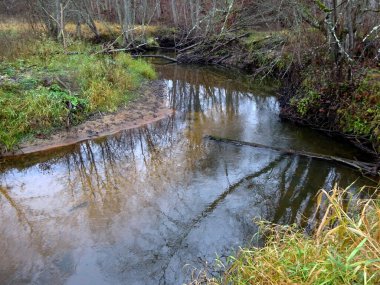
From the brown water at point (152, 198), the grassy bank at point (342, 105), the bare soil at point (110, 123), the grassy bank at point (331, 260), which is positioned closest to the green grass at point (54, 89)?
the bare soil at point (110, 123)

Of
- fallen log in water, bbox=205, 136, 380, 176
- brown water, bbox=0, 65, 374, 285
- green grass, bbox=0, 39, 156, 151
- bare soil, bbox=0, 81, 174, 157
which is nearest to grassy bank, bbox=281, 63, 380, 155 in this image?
brown water, bbox=0, 65, 374, 285

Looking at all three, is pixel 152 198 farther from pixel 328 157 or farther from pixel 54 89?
pixel 54 89

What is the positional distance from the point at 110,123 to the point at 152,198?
11.7ft

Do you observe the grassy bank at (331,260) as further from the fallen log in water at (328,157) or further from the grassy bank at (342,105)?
the grassy bank at (342,105)

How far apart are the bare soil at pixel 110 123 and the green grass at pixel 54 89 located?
0.63 ft

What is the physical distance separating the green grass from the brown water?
918mm

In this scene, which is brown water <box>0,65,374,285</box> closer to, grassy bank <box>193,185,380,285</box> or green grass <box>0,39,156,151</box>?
green grass <box>0,39,156,151</box>

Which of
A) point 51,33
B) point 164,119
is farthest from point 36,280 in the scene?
Result: point 51,33

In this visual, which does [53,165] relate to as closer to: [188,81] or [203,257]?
[203,257]

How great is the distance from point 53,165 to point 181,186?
2.71 m

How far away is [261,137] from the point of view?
318 inches

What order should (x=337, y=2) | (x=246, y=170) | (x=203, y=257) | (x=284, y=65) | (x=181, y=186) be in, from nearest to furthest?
(x=203, y=257) → (x=181, y=186) → (x=246, y=170) → (x=337, y=2) → (x=284, y=65)

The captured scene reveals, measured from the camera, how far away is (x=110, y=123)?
28.6 ft

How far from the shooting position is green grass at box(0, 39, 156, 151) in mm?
7648
